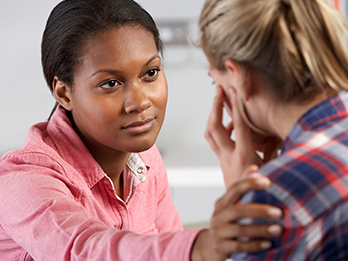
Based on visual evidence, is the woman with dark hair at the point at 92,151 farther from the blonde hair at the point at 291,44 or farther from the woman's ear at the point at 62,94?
the blonde hair at the point at 291,44

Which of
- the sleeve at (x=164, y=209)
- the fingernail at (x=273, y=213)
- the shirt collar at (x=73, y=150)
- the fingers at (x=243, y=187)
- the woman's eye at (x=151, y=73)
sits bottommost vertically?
the sleeve at (x=164, y=209)

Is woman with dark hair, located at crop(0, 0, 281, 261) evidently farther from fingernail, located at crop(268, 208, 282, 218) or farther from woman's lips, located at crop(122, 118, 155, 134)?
fingernail, located at crop(268, 208, 282, 218)

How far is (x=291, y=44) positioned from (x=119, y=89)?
443 mm

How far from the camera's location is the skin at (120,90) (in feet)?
3.15

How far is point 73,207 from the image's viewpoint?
0.84m

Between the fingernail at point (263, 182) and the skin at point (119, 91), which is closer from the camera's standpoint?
the fingernail at point (263, 182)

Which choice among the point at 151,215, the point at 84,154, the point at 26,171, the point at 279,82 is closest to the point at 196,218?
the point at 151,215

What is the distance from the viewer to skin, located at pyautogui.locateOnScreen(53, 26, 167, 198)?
3.15 ft

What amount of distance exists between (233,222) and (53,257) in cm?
38

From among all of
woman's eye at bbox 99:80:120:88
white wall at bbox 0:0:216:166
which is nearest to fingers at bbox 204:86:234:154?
woman's eye at bbox 99:80:120:88

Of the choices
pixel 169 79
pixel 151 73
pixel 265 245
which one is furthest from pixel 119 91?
pixel 169 79

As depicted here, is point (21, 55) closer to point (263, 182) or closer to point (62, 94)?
point (62, 94)

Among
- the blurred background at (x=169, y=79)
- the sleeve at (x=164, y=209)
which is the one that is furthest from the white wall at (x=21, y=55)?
the sleeve at (x=164, y=209)

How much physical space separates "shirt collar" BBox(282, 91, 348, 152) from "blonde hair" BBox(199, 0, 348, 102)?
0.02 metres
